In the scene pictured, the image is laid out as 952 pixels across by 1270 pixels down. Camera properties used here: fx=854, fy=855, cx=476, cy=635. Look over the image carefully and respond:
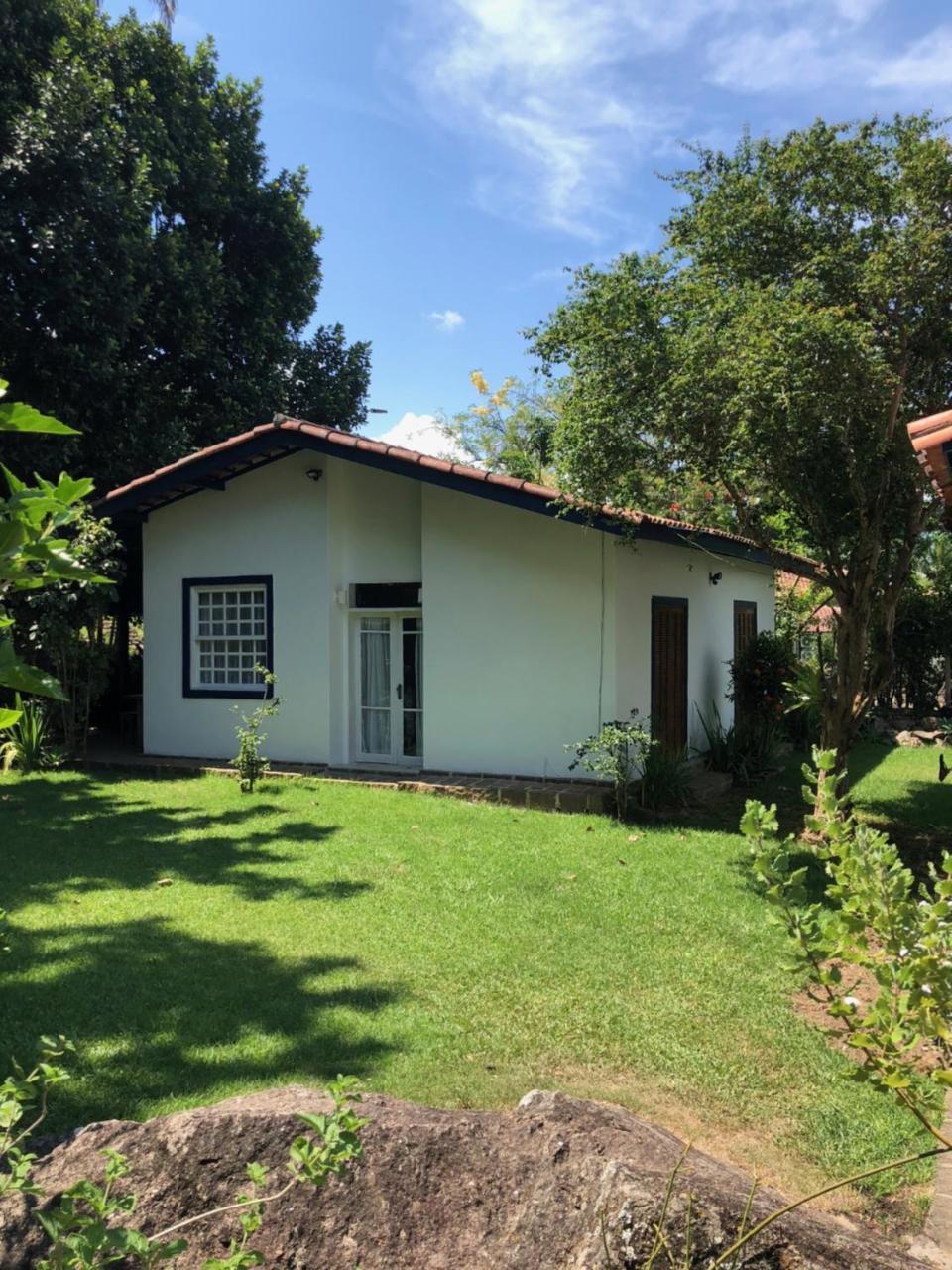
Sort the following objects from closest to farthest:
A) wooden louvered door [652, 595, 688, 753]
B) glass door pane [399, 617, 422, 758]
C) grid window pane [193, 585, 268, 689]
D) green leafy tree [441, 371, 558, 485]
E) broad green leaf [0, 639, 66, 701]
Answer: broad green leaf [0, 639, 66, 701] → wooden louvered door [652, 595, 688, 753] → glass door pane [399, 617, 422, 758] → grid window pane [193, 585, 268, 689] → green leafy tree [441, 371, 558, 485]

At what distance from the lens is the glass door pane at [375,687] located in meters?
11.6

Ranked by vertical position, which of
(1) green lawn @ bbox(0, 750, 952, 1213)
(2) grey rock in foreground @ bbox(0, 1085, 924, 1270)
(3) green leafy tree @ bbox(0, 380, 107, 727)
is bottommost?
(1) green lawn @ bbox(0, 750, 952, 1213)

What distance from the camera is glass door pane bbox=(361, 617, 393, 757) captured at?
11586 millimetres

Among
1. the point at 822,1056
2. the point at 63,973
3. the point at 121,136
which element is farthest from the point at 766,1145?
the point at 121,136

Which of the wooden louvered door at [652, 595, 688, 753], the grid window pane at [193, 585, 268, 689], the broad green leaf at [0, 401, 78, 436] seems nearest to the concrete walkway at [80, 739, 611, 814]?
the grid window pane at [193, 585, 268, 689]

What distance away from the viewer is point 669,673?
1160cm

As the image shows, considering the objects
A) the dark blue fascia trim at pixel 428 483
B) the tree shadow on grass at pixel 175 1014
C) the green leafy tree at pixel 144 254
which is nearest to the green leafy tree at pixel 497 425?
the green leafy tree at pixel 144 254

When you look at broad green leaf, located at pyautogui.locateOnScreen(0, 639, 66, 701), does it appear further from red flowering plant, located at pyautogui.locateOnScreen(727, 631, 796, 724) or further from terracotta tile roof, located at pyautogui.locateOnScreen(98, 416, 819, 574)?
red flowering plant, located at pyautogui.locateOnScreen(727, 631, 796, 724)

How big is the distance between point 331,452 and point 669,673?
5.32 metres

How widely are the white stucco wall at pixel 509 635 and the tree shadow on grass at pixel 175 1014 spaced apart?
540 cm

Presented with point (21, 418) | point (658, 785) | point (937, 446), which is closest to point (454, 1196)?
point (21, 418)

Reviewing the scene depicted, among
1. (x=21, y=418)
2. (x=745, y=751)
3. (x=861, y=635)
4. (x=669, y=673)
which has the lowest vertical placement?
(x=745, y=751)

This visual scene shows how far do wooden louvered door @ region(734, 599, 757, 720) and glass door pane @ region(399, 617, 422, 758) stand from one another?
5.39 m

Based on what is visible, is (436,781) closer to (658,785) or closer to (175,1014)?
(658,785)
